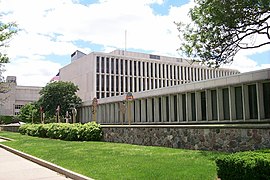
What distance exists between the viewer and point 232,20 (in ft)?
48.3

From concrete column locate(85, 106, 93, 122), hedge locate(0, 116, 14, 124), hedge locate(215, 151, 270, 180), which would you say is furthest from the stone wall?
→ hedge locate(0, 116, 14, 124)

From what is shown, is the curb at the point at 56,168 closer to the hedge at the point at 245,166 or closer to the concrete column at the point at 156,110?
the hedge at the point at 245,166

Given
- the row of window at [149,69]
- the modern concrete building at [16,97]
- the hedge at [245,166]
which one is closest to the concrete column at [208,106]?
the hedge at [245,166]

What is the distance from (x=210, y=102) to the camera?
31750mm

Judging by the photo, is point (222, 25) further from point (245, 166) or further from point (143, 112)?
point (143, 112)

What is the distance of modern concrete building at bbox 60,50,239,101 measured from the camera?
76.7 metres

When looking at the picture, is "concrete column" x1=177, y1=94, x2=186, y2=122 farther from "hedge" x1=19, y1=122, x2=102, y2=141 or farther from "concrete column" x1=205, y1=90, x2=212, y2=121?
"hedge" x1=19, y1=122, x2=102, y2=141

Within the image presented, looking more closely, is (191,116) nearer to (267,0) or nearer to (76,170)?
(267,0)

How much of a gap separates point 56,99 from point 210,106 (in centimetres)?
3490

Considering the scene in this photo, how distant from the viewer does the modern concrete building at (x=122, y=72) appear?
7669 cm

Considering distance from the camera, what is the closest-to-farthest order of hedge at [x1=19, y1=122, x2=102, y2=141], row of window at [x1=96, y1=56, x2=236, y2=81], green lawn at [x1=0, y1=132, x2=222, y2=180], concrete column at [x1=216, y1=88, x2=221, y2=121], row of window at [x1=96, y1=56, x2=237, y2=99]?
green lawn at [x1=0, y1=132, x2=222, y2=180], hedge at [x1=19, y1=122, x2=102, y2=141], concrete column at [x1=216, y1=88, x2=221, y2=121], row of window at [x1=96, y1=56, x2=237, y2=99], row of window at [x1=96, y1=56, x2=236, y2=81]

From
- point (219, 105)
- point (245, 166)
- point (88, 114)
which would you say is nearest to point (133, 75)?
point (88, 114)

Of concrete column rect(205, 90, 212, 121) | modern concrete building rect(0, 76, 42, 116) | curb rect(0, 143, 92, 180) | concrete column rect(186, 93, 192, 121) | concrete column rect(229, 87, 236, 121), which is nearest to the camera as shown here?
curb rect(0, 143, 92, 180)

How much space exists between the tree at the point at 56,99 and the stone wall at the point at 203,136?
40.8 meters
